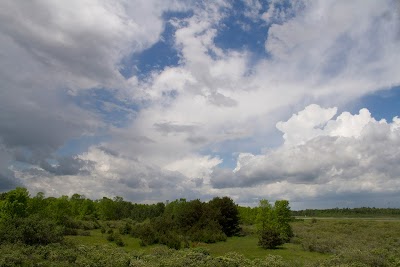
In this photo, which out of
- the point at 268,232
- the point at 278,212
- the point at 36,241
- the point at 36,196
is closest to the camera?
the point at 36,241

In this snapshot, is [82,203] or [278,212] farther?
[82,203]

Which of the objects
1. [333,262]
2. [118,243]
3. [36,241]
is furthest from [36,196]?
[333,262]

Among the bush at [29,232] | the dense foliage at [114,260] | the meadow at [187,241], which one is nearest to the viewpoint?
the dense foliage at [114,260]

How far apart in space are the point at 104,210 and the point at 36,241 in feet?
180

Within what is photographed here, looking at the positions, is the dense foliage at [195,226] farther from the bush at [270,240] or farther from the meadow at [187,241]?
the bush at [270,240]

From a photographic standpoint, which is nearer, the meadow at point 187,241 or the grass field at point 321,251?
the meadow at point 187,241

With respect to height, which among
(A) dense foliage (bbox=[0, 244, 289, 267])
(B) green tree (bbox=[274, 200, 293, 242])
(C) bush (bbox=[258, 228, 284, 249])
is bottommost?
(A) dense foliage (bbox=[0, 244, 289, 267])

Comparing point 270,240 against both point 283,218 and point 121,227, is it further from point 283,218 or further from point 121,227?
point 121,227

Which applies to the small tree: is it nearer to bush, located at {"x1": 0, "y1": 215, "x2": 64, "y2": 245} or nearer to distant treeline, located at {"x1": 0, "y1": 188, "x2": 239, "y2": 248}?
distant treeline, located at {"x1": 0, "y1": 188, "x2": 239, "y2": 248}

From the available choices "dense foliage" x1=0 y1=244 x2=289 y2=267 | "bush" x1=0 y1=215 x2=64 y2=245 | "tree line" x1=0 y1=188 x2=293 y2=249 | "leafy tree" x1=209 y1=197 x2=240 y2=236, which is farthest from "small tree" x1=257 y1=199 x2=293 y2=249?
"bush" x1=0 y1=215 x2=64 y2=245

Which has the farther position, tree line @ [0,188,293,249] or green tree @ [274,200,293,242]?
green tree @ [274,200,293,242]

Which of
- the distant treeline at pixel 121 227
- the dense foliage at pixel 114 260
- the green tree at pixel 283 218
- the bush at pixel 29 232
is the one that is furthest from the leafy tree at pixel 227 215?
the dense foliage at pixel 114 260

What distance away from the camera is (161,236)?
41.8m

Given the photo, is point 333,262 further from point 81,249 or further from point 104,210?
point 104,210
